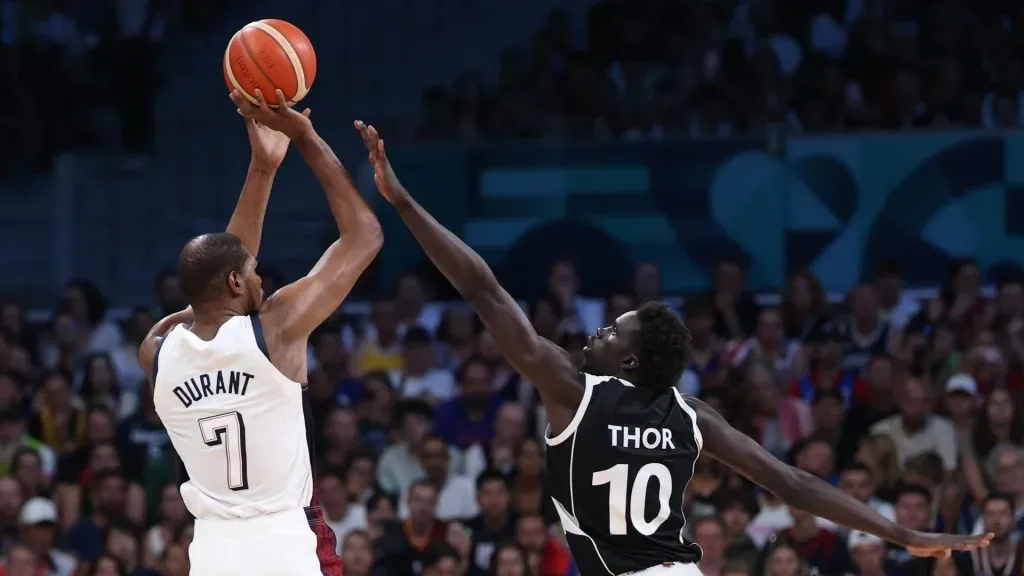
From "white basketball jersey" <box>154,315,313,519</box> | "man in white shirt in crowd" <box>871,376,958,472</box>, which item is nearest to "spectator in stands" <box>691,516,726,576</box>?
"man in white shirt in crowd" <box>871,376,958,472</box>

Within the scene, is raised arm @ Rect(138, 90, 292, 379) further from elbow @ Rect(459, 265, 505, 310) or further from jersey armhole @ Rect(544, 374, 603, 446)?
jersey armhole @ Rect(544, 374, 603, 446)

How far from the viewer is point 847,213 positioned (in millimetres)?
11227

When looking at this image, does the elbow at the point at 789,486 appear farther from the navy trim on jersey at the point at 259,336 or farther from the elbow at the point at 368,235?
the navy trim on jersey at the point at 259,336

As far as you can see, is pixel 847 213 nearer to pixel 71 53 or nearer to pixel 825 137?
pixel 825 137

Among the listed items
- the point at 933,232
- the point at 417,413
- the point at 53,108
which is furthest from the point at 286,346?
the point at 53,108

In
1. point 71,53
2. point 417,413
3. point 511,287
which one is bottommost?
point 417,413

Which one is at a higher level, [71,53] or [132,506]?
[71,53]

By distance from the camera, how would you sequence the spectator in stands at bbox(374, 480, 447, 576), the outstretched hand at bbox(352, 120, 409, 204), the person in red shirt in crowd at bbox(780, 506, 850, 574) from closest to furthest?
1. the outstretched hand at bbox(352, 120, 409, 204)
2. the person in red shirt in crowd at bbox(780, 506, 850, 574)
3. the spectator in stands at bbox(374, 480, 447, 576)

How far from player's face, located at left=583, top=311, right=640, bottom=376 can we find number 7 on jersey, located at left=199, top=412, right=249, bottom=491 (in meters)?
1.14

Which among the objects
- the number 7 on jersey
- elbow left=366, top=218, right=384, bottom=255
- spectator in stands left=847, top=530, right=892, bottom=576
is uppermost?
elbow left=366, top=218, right=384, bottom=255

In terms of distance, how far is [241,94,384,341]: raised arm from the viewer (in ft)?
15.6

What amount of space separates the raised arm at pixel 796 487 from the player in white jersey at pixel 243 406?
1270mm

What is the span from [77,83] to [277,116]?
9.24 meters

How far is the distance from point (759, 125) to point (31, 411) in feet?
19.3
